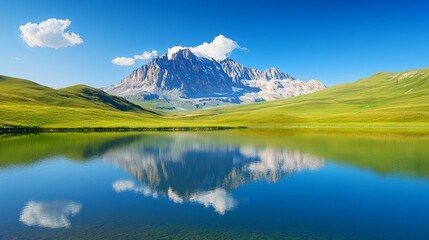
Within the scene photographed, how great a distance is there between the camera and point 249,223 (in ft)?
84.6

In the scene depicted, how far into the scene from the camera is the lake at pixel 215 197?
24328 millimetres

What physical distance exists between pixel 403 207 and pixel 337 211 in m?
7.33

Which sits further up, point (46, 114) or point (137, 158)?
point (46, 114)

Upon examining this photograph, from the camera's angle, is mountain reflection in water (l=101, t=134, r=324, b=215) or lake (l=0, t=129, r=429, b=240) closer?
lake (l=0, t=129, r=429, b=240)

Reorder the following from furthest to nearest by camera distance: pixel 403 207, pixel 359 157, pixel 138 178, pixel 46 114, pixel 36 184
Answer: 1. pixel 46 114
2. pixel 359 157
3. pixel 138 178
4. pixel 36 184
5. pixel 403 207

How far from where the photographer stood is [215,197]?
34.5 m

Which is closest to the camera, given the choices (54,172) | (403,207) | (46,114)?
(403,207)

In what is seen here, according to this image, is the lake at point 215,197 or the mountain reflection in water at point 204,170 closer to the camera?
the lake at point 215,197

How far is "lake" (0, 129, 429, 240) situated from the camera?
79.8ft

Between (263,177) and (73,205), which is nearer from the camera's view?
(73,205)

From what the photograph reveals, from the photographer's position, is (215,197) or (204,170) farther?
(204,170)

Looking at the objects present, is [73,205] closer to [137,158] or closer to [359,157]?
[137,158]

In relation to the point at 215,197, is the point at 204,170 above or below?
above

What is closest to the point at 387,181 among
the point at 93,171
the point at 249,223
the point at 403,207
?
the point at 403,207
